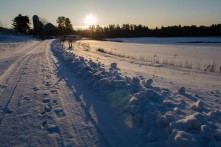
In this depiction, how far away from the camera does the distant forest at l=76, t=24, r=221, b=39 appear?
110 metres

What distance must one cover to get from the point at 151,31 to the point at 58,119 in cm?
12388

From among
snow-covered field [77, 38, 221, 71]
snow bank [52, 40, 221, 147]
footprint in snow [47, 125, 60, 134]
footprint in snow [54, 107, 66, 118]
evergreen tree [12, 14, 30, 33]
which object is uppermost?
evergreen tree [12, 14, 30, 33]

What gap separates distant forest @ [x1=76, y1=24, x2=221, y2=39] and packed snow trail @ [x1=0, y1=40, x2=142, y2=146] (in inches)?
4421

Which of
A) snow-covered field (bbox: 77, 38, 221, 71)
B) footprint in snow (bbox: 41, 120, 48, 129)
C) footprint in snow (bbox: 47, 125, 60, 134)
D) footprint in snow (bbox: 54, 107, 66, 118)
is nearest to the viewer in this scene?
footprint in snow (bbox: 47, 125, 60, 134)

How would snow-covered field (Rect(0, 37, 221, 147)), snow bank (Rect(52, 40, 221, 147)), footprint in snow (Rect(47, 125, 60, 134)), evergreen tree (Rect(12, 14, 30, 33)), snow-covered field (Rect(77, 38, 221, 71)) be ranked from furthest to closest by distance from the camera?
evergreen tree (Rect(12, 14, 30, 33))
snow-covered field (Rect(77, 38, 221, 71))
footprint in snow (Rect(47, 125, 60, 134))
snow-covered field (Rect(0, 37, 221, 147))
snow bank (Rect(52, 40, 221, 147))

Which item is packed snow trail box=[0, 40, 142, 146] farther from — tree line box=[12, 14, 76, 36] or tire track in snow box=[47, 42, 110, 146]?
tree line box=[12, 14, 76, 36]

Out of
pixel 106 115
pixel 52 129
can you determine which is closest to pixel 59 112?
pixel 52 129

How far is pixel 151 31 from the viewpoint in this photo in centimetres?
12431

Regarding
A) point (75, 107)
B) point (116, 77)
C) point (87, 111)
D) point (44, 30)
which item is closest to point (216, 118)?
point (87, 111)

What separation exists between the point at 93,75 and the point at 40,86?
1833 millimetres

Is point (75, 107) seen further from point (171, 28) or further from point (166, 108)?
point (171, 28)

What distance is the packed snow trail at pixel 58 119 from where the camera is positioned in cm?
399

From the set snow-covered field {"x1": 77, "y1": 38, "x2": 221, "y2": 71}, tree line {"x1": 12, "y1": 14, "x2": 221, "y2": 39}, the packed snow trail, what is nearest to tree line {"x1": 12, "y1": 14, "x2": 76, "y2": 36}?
tree line {"x1": 12, "y1": 14, "x2": 221, "y2": 39}

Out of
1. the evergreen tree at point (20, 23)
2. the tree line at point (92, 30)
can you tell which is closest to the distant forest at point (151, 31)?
the tree line at point (92, 30)
